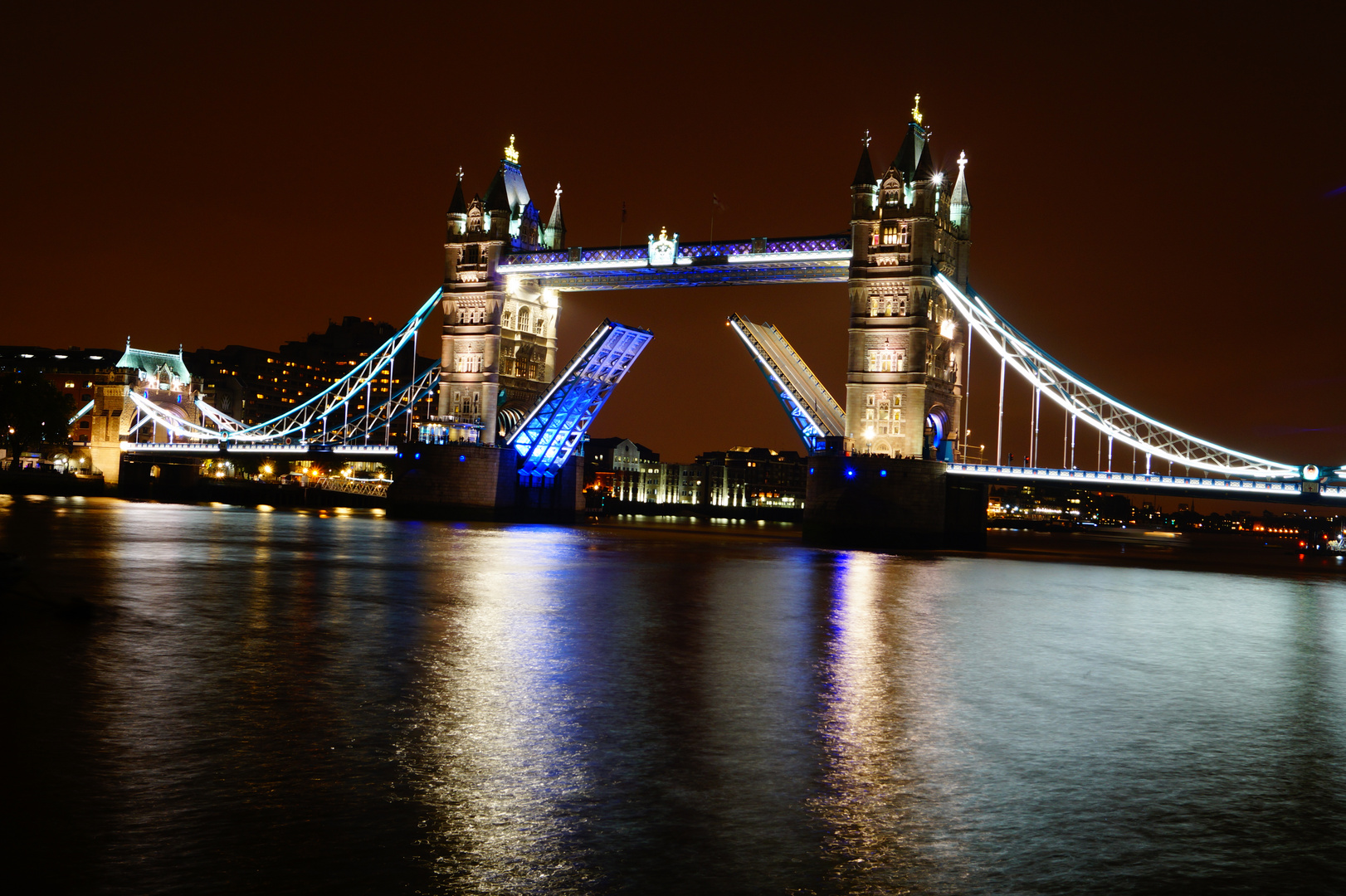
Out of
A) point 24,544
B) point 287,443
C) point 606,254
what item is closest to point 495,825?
point 24,544

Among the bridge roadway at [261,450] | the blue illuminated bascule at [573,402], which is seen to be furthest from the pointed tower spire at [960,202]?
the bridge roadway at [261,450]

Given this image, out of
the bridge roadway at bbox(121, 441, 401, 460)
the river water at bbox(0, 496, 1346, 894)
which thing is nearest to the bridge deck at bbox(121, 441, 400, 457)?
the bridge roadway at bbox(121, 441, 401, 460)

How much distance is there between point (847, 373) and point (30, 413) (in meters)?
45.9

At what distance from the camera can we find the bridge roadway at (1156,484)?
3819cm

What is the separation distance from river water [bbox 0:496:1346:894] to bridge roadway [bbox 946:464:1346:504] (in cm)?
2179

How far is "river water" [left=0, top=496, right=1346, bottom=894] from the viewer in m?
5.79

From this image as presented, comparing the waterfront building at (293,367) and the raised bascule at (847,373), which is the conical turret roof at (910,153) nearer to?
the raised bascule at (847,373)

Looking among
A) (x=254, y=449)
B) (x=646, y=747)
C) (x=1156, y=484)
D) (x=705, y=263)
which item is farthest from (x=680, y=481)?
(x=646, y=747)

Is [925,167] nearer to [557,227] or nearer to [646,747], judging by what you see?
[557,227]

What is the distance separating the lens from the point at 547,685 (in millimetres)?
10617

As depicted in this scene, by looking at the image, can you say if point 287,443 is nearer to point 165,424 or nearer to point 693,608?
point 165,424

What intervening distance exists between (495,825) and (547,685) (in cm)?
440

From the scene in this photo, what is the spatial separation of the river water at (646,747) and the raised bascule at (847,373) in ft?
75.5

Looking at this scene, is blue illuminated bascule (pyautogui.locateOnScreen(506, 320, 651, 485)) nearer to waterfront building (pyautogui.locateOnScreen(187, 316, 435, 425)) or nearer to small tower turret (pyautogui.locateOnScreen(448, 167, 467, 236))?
small tower turret (pyautogui.locateOnScreen(448, 167, 467, 236))
